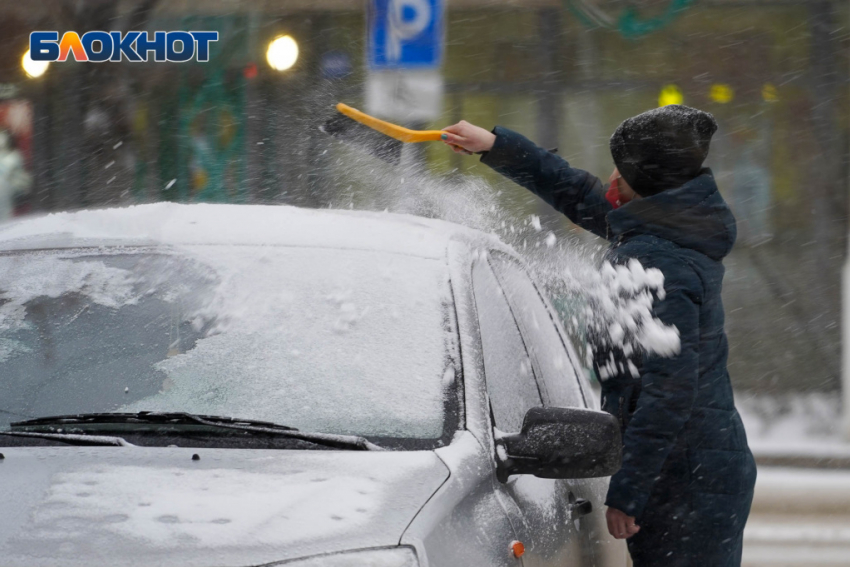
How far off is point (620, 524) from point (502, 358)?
0.61m

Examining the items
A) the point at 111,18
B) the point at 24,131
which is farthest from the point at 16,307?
the point at 24,131

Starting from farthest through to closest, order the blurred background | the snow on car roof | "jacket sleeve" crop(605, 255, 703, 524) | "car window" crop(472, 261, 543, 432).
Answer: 1. the blurred background
2. "jacket sleeve" crop(605, 255, 703, 524)
3. the snow on car roof
4. "car window" crop(472, 261, 543, 432)

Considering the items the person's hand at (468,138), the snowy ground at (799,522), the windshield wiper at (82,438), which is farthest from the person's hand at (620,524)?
the snowy ground at (799,522)

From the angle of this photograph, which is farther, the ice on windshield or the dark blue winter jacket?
the dark blue winter jacket

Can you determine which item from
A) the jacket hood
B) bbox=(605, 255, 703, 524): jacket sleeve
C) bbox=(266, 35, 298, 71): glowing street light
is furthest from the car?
bbox=(266, 35, 298, 71): glowing street light

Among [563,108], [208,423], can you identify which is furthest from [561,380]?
[563,108]

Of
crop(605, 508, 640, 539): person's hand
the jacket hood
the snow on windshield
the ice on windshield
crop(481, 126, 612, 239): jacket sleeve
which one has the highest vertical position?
crop(481, 126, 612, 239): jacket sleeve

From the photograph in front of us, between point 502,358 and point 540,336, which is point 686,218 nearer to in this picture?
point 540,336

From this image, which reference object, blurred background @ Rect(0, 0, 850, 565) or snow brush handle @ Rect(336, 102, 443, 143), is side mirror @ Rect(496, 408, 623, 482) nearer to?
snow brush handle @ Rect(336, 102, 443, 143)

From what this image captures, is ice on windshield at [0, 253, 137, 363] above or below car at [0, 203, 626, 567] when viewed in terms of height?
above

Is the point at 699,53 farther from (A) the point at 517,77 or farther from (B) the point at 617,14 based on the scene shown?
(A) the point at 517,77

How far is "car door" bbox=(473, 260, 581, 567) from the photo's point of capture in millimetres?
2645

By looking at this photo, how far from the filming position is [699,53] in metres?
11.6

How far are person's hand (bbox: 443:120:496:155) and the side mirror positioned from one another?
1.60 meters
